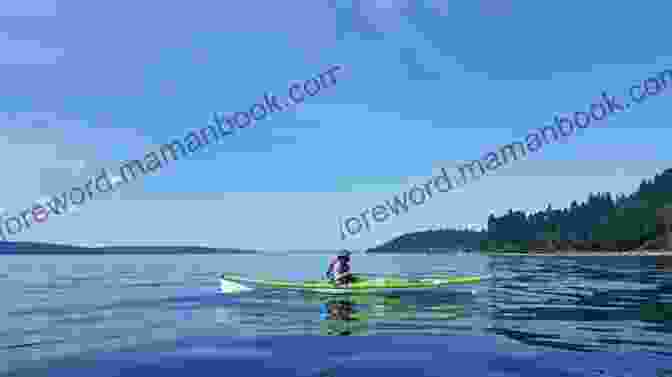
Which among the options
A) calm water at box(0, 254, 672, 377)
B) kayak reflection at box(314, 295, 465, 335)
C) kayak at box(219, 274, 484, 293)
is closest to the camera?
calm water at box(0, 254, 672, 377)

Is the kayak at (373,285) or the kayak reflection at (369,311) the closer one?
the kayak reflection at (369,311)

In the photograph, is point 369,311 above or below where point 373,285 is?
below

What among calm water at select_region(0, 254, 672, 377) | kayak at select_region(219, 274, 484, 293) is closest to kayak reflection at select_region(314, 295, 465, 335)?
calm water at select_region(0, 254, 672, 377)

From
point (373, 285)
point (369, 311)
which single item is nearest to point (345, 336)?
point (369, 311)

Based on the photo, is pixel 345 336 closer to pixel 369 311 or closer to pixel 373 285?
pixel 369 311

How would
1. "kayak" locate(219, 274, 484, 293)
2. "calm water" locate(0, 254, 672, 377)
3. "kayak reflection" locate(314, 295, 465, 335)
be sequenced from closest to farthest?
"calm water" locate(0, 254, 672, 377) < "kayak reflection" locate(314, 295, 465, 335) < "kayak" locate(219, 274, 484, 293)

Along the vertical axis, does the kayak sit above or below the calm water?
Answer: above

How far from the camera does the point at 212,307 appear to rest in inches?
1164

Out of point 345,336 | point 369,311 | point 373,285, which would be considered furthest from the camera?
point 373,285

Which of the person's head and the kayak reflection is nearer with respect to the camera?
the kayak reflection

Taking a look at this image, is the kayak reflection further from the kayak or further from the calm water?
the kayak

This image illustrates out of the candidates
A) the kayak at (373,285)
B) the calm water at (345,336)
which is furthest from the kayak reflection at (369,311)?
the kayak at (373,285)

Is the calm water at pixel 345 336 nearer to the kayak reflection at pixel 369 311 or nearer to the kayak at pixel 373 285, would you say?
the kayak reflection at pixel 369 311

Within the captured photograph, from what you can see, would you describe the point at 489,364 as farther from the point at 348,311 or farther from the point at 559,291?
the point at 559,291
